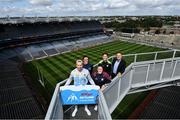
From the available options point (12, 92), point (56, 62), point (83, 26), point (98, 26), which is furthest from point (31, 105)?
point (98, 26)

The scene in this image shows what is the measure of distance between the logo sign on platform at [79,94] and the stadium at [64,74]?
0.22 meters

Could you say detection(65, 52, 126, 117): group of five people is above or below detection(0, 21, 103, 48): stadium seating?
above

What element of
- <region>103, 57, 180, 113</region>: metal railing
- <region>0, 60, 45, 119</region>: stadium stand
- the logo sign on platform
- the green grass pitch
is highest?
the logo sign on platform

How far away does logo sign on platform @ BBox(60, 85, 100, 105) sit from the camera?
473cm

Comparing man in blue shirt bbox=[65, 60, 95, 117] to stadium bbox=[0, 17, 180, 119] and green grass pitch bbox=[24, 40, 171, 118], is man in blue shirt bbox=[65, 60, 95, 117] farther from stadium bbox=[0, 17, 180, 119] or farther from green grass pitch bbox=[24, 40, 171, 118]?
green grass pitch bbox=[24, 40, 171, 118]

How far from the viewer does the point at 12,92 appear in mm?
14047

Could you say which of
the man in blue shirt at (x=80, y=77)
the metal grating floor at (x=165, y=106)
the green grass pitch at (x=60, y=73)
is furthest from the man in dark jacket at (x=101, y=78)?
the green grass pitch at (x=60, y=73)

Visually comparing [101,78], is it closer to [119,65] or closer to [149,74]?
[119,65]

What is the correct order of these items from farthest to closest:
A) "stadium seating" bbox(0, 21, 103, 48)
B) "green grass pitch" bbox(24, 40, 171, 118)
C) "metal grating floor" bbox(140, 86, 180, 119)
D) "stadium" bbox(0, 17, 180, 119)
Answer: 1. "stadium seating" bbox(0, 21, 103, 48)
2. "green grass pitch" bbox(24, 40, 171, 118)
3. "metal grating floor" bbox(140, 86, 180, 119)
4. "stadium" bbox(0, 17, 180, 119)

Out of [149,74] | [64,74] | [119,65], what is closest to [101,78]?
[119,65]

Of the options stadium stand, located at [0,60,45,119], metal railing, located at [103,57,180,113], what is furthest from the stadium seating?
Result: metal railing, located at [103,57,180,113]

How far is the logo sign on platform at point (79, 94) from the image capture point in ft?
15.5

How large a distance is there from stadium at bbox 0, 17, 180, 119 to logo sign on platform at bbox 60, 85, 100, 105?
220mm

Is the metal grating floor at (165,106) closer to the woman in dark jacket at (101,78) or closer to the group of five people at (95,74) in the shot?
the group of five people at (95,74)
